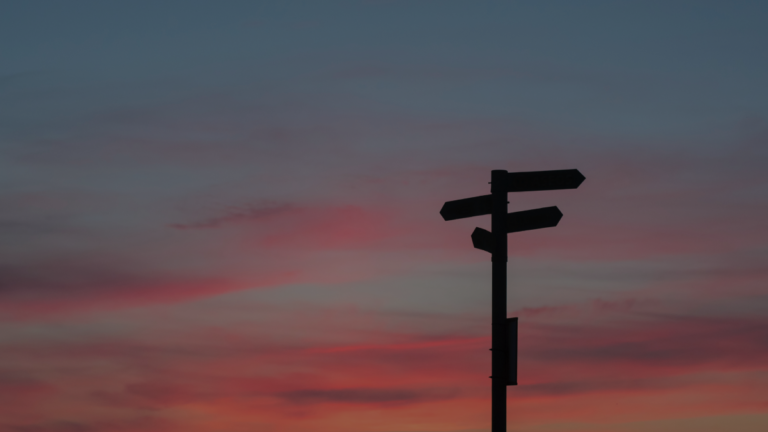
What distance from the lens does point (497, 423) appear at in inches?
510

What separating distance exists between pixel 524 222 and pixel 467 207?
87 cm

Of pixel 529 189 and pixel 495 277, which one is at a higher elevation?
pixel 529 189

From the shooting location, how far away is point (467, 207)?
13961mm

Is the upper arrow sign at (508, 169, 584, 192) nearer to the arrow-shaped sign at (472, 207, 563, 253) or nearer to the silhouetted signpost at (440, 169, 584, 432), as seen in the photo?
the silhouetted signpost at (440, 169, 584, 432)

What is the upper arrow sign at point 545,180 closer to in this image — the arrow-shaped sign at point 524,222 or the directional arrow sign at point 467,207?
the arrow-shaped sign at point 524,222

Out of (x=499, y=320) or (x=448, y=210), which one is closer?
(x=499, y=320)

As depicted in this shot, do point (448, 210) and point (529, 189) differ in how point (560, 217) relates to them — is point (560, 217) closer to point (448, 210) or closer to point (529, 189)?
point (529, 189)

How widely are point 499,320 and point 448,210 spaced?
186 cm

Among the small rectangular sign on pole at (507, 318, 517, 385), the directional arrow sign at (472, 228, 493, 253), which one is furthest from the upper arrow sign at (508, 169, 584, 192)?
the small rectangular sign on pole at (507, 318, 517, 385)

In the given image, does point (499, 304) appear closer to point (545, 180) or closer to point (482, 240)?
point (482, 240)

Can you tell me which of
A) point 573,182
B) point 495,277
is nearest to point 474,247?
point 495,277

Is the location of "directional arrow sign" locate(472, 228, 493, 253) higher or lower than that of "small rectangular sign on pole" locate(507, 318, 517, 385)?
higher

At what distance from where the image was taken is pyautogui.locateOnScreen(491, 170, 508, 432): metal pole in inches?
513

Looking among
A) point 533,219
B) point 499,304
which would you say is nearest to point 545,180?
point 533,219
